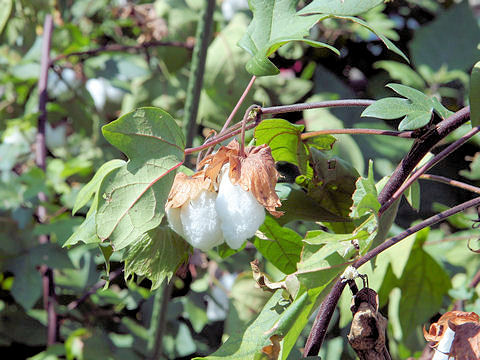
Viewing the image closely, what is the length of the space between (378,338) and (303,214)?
136 mm

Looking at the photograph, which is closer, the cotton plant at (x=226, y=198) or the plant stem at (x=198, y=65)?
the cotton plant at (x=226, y=198)

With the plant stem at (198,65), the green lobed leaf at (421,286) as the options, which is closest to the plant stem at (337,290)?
the green lobed leaf at (421,286)

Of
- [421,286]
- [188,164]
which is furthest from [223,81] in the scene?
[421,286]

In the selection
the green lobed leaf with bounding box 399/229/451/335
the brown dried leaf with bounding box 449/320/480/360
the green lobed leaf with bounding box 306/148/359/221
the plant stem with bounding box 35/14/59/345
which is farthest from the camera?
the plant stem with bounding box 35/14/59/345

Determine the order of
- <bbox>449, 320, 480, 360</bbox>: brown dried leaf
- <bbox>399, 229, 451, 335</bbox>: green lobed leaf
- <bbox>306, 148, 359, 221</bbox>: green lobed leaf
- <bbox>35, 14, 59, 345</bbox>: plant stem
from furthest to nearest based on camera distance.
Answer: <bbox>35, 14, 59, 345</bbox>: plant stem, <bbox>399, 229, 451, 335</bbox>: green lobed leaf, <bbox>306, 148, 359, 221</bbox>: green lobed leaf, <bbox>449, 320, 480, 360</bbox>: brown dried leaf

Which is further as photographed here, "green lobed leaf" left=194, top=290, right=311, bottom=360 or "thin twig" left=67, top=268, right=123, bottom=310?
"thin twig" left=67, top=268, right=123, bottom=310

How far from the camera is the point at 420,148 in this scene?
380mm

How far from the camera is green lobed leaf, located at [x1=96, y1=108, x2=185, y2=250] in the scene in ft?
1.20

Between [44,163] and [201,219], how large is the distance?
0.56 meters

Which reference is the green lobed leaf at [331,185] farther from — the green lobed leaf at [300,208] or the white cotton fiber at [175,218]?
the white cotton fiber at [175,218]

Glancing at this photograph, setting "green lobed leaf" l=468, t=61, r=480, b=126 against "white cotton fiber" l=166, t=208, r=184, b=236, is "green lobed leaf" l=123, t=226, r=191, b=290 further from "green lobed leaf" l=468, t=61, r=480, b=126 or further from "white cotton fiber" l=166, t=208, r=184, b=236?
"green lobed leaf" l=468, t=61, r=480, b=126

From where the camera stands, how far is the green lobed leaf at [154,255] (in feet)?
1.32

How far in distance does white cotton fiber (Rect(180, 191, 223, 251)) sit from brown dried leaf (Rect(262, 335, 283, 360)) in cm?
8

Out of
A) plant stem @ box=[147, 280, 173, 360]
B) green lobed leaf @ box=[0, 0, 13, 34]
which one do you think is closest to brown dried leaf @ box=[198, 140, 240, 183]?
plant stem @ box=[147, 280, 173, 360]
